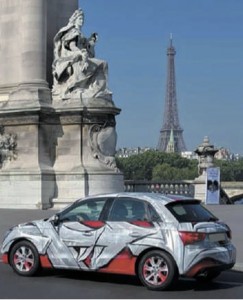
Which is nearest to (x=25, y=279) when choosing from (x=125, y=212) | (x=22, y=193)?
(x=125, y=212)

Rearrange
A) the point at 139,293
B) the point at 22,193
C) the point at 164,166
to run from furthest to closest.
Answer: the point at 164,166, the point at 22,193, the point at 139,293

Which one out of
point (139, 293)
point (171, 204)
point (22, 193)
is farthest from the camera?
point (22, 193)

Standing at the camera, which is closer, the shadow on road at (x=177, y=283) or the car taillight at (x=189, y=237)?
the car taillight at (x=189, y=237)

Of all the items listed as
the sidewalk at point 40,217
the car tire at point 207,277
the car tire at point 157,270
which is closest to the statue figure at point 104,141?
the sidewalk at point 40,217

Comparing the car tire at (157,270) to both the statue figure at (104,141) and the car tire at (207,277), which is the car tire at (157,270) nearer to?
the car tire at (207,277)

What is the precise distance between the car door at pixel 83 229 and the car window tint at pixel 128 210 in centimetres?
20

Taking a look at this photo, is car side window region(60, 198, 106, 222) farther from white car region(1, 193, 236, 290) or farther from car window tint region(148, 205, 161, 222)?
car window tint region(148, 205, 161, 222)

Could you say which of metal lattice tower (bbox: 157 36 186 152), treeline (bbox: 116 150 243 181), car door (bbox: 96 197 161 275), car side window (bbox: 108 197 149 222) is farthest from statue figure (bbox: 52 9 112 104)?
metal lattice tower (bbox: 157 36 186 152)

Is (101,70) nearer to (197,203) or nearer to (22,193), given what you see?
(22,193)

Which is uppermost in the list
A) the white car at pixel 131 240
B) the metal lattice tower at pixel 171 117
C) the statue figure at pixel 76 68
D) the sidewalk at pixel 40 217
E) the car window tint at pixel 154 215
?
the metal lattice tower at pixel 171 117

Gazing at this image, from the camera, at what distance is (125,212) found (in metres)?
9.73

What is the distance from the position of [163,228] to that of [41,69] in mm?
15074

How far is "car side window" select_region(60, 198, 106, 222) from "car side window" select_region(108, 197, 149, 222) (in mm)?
228

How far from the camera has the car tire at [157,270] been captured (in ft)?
29.5
